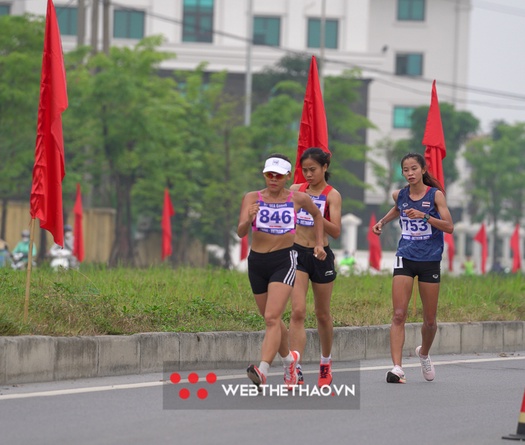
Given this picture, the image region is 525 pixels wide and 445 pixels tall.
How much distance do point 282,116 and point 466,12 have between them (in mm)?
39818

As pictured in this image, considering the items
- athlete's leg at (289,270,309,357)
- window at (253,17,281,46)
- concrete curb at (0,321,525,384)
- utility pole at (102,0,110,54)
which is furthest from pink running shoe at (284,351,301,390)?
window at (253,17,281,46)

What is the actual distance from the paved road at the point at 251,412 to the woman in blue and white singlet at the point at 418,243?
0.54m

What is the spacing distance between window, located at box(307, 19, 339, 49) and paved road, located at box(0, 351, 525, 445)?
219 feet

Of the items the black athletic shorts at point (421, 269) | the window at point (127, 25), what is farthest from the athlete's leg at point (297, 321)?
the window at point (127, 25)

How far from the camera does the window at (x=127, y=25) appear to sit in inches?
2938

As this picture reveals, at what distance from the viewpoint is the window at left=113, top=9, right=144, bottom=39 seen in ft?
245

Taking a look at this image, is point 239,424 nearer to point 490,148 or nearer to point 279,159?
point 279,159

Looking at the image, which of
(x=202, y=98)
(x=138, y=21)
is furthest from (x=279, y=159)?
(x=138, y=21)

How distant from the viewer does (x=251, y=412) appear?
8.57 meters

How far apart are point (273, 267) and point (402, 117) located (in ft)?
257

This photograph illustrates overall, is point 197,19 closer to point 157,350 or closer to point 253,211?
point 157,350

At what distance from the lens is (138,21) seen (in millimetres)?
75250

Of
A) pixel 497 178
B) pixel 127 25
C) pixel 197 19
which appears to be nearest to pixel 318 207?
pixel 127 25

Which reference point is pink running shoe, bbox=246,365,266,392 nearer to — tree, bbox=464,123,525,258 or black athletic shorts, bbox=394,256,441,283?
black athletic shorts, bbox=394,256,441,283
